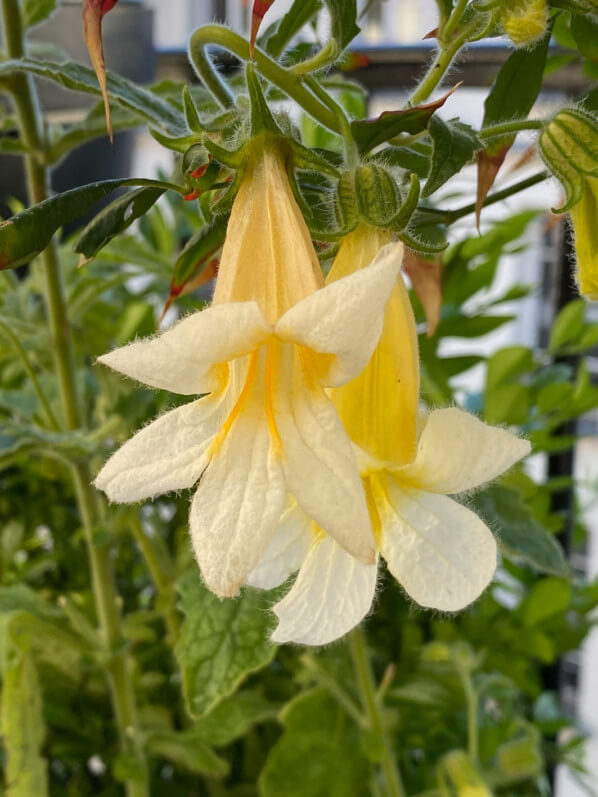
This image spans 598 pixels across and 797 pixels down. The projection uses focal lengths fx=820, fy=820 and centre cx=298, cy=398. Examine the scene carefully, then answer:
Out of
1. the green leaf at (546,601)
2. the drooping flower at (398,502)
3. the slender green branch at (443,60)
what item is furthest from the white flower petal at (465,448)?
the green leaf at (546,601)

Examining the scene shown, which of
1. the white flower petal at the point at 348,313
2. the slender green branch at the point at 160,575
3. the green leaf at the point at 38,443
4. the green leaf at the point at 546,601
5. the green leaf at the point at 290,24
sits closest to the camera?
the white flower petal at the point at 348,313

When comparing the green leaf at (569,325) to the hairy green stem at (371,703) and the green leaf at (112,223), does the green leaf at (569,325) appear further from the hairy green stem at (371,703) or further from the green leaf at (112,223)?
the green leaf at (112,223)

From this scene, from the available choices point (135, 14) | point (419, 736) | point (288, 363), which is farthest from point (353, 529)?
point (135, 14)

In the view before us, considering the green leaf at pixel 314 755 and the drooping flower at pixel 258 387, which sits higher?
the drooping flower at pixel 258 387

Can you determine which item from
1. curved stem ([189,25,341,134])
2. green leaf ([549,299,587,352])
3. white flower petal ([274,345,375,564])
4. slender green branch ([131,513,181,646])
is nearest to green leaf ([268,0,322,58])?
curved stem ([189,25,341,134])

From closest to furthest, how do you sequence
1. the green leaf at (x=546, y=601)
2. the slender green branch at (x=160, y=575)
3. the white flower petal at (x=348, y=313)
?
1. the white flower petal at (x=348, y=313)
2. the slender green branch at (x=160, y=575)
3. the green leaf at (x=546, y=601)

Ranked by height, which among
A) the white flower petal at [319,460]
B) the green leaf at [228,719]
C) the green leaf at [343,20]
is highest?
the green leaf at [343,20]
